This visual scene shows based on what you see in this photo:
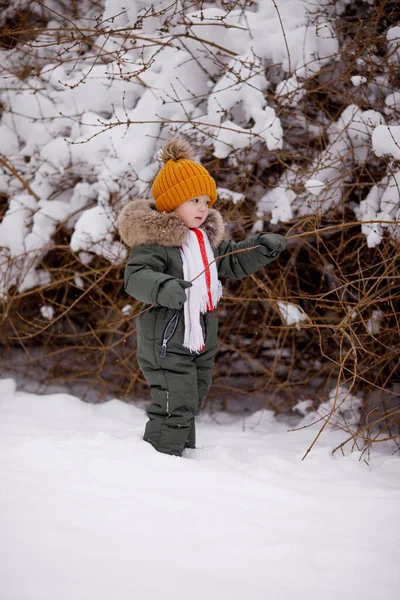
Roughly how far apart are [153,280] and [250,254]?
0.57 m

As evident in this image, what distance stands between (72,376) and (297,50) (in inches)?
112

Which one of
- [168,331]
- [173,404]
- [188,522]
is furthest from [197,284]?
[188,522]

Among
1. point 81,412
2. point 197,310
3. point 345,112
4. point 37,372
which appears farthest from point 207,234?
point 37,372

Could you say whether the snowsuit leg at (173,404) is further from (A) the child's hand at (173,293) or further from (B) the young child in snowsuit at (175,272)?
(A) the child's hand at (173,293)

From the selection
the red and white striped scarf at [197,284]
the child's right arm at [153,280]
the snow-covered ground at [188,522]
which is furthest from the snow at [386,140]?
the snow-covered ground at [188,522]

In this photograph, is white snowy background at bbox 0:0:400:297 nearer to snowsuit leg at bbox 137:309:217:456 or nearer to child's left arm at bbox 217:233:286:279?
child's left arm at bbox 217:233:286:279

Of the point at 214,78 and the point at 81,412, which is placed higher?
the point at 214,78

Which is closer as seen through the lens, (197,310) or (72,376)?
(197,310)

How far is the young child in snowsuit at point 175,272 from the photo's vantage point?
7.95ft

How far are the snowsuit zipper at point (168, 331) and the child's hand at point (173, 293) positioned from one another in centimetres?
23

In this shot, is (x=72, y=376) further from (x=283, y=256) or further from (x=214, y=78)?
(x=214, y=78)

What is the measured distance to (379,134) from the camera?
271cm

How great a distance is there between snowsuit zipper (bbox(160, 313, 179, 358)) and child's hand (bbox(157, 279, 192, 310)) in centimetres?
23

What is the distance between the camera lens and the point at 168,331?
2441 mm
